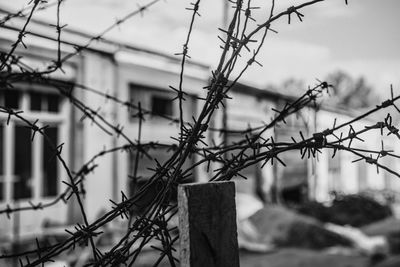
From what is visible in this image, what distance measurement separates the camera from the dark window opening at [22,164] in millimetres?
8820

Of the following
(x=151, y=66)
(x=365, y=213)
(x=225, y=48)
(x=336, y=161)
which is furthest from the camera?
(x=336, y=161)

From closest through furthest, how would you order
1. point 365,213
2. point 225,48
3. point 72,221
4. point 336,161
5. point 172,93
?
point 225,48 → point 72,221 → point 172,93 → point 365,213 → point 336,161

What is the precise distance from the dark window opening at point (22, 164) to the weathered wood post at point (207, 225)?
331 inches

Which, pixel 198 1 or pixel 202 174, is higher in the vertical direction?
pixel 198 1

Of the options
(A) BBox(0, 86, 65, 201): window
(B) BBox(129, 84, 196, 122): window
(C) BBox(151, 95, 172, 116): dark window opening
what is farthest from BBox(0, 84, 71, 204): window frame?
(C) BBox(151, 95, 172, 116): dark window opening

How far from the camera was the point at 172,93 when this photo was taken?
1220cm

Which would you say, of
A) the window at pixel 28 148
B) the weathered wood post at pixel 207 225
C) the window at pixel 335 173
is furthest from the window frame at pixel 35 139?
the window at pixel 335 173

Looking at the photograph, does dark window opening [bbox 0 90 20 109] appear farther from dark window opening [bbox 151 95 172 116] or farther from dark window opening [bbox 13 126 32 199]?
dark window opening [bbox 151 95 172 116]

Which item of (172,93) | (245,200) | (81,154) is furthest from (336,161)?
(81,154)

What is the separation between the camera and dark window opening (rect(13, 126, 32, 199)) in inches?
347

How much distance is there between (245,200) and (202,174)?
147cm

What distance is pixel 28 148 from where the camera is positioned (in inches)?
355

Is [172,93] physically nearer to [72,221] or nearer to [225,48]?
[72,221]

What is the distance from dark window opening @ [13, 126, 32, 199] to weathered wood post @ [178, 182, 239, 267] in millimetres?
8414
